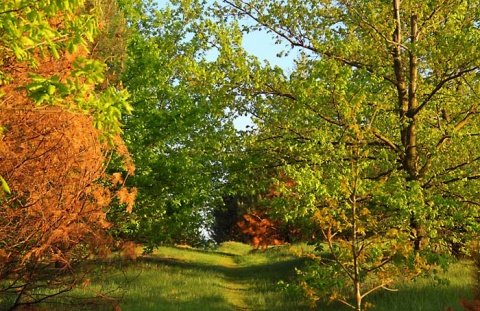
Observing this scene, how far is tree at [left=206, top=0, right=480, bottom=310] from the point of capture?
993 centimetres

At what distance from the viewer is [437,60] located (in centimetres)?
1168

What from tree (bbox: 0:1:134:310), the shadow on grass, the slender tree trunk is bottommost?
the shadow on grass

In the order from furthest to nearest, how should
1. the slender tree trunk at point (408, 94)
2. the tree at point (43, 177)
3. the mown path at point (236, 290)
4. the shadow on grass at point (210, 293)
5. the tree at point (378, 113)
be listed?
the mown path at point (236, 290) < the shadow on grass at point (210, 293) < the slender tree trunk at point (408, 94) < the tree at point (378, 113) < the tree at point (43, 177)

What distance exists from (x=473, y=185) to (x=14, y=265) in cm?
912

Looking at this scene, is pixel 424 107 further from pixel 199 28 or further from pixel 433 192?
pixel 199 28

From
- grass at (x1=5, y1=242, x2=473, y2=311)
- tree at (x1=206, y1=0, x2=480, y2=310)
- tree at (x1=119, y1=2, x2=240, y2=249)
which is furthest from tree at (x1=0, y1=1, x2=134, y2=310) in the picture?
tree at (x1=119, y1=2, x2=240, y2=249)

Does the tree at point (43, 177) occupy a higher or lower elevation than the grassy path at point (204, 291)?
higher

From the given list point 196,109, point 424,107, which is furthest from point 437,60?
point 196,109

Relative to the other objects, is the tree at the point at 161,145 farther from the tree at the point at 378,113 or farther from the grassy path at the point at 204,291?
the tree at the point at 378,113

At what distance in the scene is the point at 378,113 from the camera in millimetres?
11633

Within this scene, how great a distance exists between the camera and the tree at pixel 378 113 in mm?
9930

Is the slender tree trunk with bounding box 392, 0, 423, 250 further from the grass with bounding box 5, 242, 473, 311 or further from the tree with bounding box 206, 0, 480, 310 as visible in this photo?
the grass with bounding box 5, 242, 473, 311

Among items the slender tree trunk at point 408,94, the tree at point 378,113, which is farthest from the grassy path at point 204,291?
the slender tree trunk at point 408,94

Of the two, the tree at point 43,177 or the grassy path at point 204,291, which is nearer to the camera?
the tree at point 43,177
